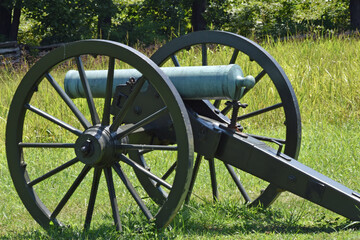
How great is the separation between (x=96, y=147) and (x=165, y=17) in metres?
19.8

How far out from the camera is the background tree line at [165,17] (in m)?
19.0

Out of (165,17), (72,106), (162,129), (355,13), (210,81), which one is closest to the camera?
(210,81)

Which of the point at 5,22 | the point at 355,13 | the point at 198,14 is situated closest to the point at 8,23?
the point at 5,22

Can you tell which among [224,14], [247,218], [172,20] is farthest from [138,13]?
[247,218]

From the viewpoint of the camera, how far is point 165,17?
76.8 ft

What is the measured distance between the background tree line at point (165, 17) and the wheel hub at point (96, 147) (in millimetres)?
13820

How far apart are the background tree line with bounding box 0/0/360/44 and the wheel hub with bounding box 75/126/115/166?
1382 cm

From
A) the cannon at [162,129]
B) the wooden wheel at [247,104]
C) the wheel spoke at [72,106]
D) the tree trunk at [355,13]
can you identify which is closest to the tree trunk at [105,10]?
the tree trunk at [355,13]

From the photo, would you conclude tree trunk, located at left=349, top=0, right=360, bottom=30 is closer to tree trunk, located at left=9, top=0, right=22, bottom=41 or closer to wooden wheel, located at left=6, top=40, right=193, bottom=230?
tree trunk, located at left=9, top=0, right=22, bottom=41

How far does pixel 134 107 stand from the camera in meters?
4.44

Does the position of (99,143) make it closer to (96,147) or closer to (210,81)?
(96,147)

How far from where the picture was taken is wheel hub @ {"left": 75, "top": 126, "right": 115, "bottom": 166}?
4.04m

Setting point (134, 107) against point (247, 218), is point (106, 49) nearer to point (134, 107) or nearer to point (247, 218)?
point (134, 107)

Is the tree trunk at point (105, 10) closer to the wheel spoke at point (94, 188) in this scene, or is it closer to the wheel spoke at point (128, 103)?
the wheel spoke at point (94, 188)
